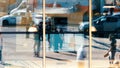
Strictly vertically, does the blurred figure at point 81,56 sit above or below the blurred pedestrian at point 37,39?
below

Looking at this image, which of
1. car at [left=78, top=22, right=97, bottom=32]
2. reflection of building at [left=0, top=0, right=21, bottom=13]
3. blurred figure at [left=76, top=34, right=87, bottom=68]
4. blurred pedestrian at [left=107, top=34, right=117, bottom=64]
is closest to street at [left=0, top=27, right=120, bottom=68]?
blurred figure at [left=76, top=34, right=87, bottom=68]

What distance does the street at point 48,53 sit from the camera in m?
11.0

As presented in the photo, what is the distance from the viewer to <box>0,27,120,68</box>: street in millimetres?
11016

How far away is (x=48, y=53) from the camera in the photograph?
11.1 metres

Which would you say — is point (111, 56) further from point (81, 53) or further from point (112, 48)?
point (81, 53)

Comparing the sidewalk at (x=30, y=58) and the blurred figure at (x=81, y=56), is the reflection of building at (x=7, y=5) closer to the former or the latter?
the sidewalk at (x=30, y=58)

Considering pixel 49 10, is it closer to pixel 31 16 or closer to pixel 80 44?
pixel 31 16

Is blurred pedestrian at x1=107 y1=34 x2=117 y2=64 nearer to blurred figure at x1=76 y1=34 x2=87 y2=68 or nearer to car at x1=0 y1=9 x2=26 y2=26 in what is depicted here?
blurred figure at x1=76 y1=34 x2=87 y2=68

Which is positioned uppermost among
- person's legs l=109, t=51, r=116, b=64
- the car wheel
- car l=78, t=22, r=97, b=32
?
the car wheel

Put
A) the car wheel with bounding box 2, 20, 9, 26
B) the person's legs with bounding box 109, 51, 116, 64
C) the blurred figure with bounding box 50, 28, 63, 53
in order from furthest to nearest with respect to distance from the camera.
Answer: the blurred figure with bounding box 50, 28, 63, 53, the person's legs with bounding box 109, 51, 116, 64, the car wheel with bounding box 2, 20, 9, 26

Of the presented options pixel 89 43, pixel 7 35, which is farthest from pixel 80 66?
pixel 7 35

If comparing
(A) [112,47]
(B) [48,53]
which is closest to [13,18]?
(B) [48,53]

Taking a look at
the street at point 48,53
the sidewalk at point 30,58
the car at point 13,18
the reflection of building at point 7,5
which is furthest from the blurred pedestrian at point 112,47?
the reflection of building at point 7,5

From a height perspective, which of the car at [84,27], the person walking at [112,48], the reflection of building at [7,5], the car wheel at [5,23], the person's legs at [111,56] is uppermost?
the reflection of building at [7,5]
